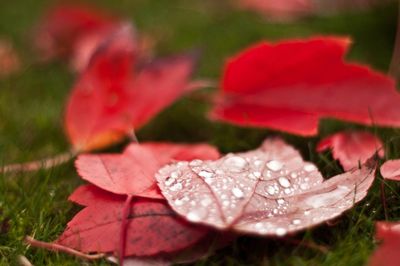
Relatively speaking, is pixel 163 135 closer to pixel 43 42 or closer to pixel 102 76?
pixel 102 76

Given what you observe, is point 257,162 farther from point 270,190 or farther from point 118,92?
point 118,92

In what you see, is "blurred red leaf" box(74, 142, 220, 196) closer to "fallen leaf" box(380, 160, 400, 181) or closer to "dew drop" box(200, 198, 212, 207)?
"dew drop" box(200, 198, 212, 207)

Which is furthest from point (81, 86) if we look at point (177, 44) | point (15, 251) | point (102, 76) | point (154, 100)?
point (177, 44)

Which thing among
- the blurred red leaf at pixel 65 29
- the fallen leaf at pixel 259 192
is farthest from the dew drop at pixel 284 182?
the blurred red leaf at pixel 65 29

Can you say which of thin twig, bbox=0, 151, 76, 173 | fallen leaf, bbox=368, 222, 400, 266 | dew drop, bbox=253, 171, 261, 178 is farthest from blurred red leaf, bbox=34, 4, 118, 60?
fallen leaf, bbox=368, 222, 400, 266

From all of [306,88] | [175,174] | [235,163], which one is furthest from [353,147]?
[175,174]

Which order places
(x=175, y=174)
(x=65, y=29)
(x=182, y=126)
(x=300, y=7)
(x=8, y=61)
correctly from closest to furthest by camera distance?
(x=175, y=174), (x=182, y=126), (x=8, y=61), (x=65, y=29), (x=300, y=7)

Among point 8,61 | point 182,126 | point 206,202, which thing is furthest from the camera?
point 8,61
